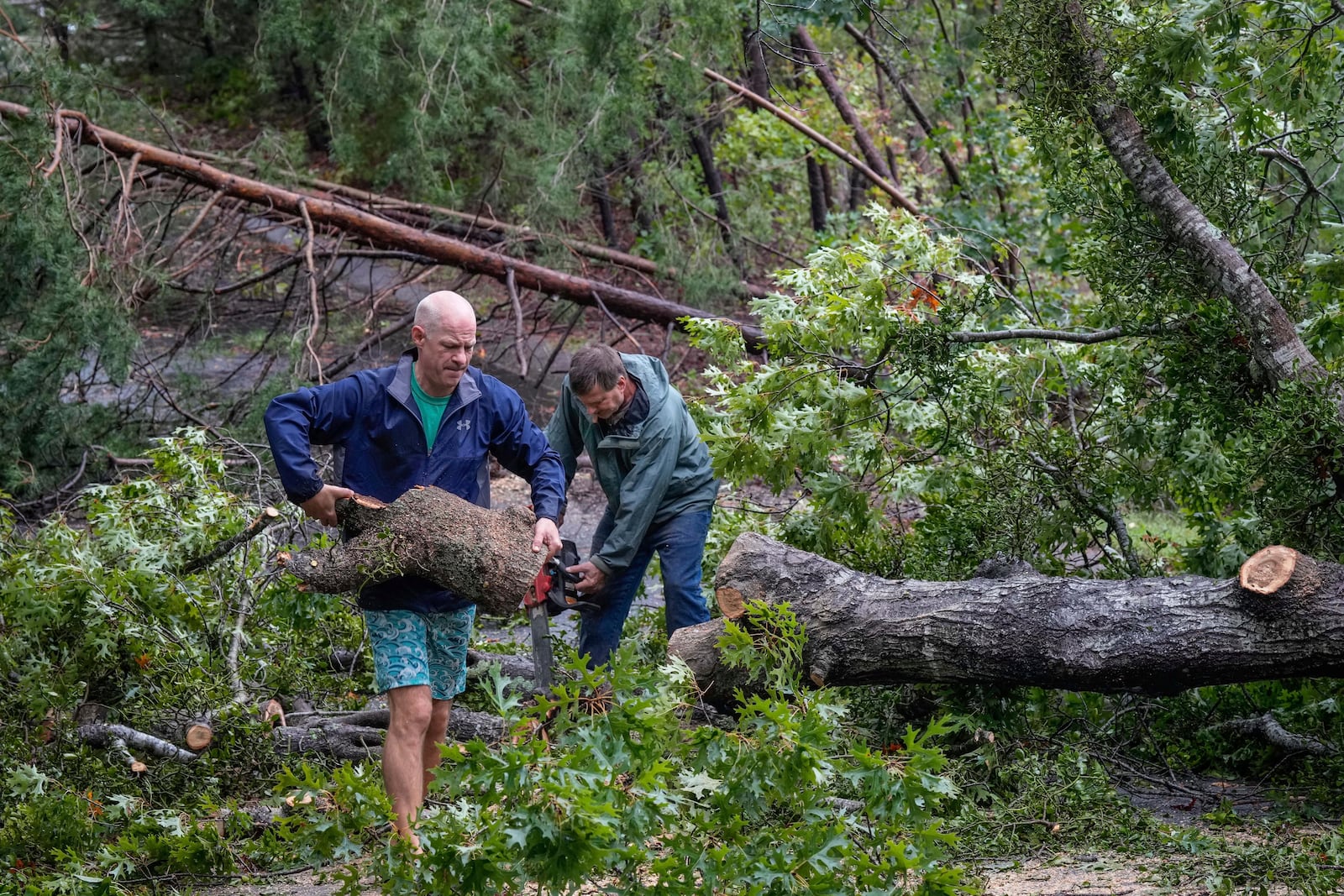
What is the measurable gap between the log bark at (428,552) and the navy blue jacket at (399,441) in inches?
4.7

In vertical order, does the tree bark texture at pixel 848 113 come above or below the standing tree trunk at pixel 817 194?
above

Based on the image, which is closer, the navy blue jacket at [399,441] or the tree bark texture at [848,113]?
the navy blue jacket at [399,441]

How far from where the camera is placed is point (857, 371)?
19.9 ft

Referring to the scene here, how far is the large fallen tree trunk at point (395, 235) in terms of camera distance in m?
8.97

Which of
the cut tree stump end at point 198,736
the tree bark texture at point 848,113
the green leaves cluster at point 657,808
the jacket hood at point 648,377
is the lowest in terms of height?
the cut tree stump end at point 198,736

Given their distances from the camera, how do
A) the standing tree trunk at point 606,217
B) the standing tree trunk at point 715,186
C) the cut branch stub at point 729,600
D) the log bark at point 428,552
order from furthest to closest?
the standing tree trunk at point 606,217 → the standing tree trunk at point 715,186 → the cut branch stub at point 729,600 → the log bark at point 428,552

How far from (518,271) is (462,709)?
4.58m

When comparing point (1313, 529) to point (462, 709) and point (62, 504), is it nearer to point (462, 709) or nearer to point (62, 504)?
point (462, 709)

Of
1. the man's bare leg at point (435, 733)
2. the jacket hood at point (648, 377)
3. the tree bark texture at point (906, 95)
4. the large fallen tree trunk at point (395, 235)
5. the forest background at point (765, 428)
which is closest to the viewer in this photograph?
the forest background at point (765, 428)

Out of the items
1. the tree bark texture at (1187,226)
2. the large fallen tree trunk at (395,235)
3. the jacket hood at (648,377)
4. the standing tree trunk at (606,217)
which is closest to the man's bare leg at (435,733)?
the jacket hood at (648,377)

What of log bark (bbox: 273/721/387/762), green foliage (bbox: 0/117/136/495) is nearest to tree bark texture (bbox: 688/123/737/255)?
green foliage (bbox: 0/117/136/495)

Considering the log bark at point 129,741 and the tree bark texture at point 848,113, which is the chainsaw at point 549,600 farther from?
the tree bark texture at point 848,113

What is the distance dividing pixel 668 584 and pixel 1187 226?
2640 millimetres

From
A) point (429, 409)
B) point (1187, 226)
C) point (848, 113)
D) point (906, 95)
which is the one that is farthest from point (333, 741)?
point (906, 95)
